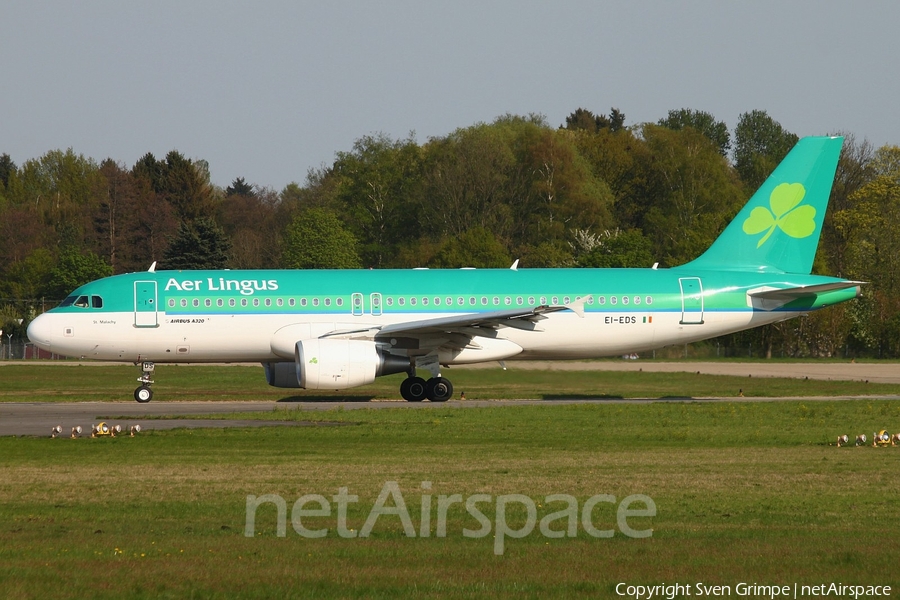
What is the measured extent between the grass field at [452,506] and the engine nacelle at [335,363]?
3265mm

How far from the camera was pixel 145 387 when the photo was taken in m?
28.9

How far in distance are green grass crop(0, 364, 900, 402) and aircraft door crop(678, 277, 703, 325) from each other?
2424mm

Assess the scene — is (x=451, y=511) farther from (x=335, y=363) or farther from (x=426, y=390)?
(x=426, y=390)

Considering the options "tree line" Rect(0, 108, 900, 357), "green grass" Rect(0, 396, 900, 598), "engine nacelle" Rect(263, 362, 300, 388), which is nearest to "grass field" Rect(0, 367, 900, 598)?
"green grass" Rect(0, 396, 900, 598)

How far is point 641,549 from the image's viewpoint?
9.20m

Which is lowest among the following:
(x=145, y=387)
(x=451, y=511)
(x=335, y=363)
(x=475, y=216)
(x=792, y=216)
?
(x=451, y=511)

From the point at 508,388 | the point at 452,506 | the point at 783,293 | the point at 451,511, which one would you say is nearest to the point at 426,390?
the point at 508,388

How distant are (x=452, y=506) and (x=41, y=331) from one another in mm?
19765

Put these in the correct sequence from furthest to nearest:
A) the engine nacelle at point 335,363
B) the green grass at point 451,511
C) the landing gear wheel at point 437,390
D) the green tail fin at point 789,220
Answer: the green tail fin at point 789,220
the landing gear wheel at point 437,390
the engine nacelle at point 335,363
the green grass at point 451,511

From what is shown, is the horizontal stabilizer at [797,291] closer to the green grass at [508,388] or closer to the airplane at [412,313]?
the airplane at [412,313]

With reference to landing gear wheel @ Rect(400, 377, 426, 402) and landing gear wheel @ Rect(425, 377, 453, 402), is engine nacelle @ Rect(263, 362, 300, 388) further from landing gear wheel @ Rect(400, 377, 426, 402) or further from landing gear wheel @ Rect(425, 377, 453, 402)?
landing gear wheel @ Rect(425, 377, 453, 402)

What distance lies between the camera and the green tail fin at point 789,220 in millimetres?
30547

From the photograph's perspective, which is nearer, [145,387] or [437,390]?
A: [437,390]

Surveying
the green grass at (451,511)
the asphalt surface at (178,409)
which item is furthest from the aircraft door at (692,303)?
the green grass at (451,511)
